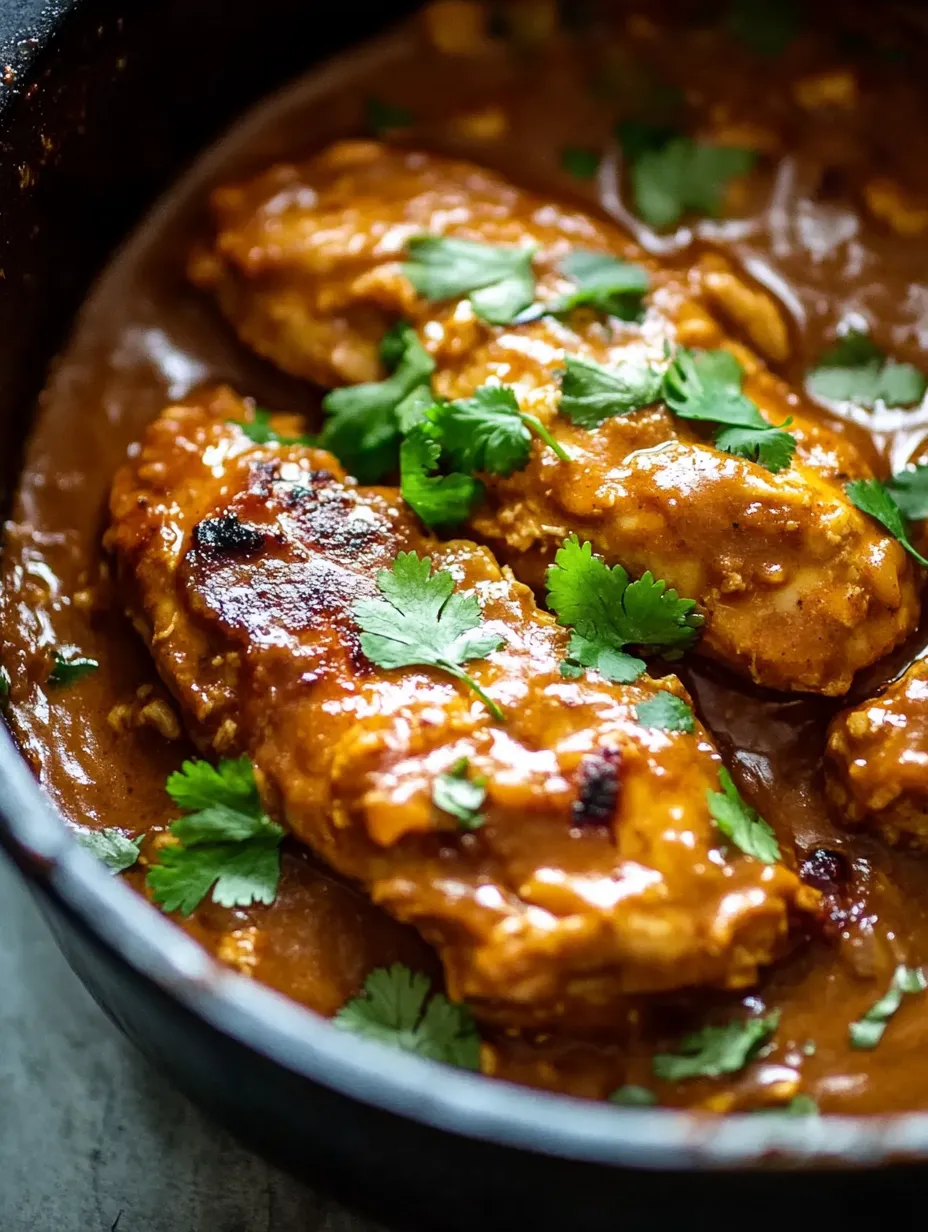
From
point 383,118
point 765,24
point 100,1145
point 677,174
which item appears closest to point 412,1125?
point 100,1145

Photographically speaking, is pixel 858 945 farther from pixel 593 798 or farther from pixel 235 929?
pixel 235 929

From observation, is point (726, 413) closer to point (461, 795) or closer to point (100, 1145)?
point (461, 795)

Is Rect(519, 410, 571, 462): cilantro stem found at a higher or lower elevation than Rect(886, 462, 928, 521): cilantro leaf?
higher

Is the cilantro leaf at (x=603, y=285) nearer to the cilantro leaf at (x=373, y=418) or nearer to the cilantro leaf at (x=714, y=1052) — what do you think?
the cilantro leaf at (x=373, y=418)

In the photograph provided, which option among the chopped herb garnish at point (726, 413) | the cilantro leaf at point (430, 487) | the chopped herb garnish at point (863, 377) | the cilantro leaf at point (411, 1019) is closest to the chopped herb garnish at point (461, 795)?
the cilantro leaf at point (411, 1019)

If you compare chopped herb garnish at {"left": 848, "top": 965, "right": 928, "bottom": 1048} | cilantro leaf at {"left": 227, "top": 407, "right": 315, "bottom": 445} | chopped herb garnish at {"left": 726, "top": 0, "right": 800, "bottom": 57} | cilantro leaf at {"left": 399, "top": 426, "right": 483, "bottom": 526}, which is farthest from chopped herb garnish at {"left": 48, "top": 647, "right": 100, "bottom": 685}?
chopped herb garnish at {"left": 726, "top": 0, "right": 800, "bottom": 57}

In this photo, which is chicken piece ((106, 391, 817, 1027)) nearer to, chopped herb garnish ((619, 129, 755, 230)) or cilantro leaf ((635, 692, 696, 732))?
cilantro leaf ((635, 692, 696, 732))
